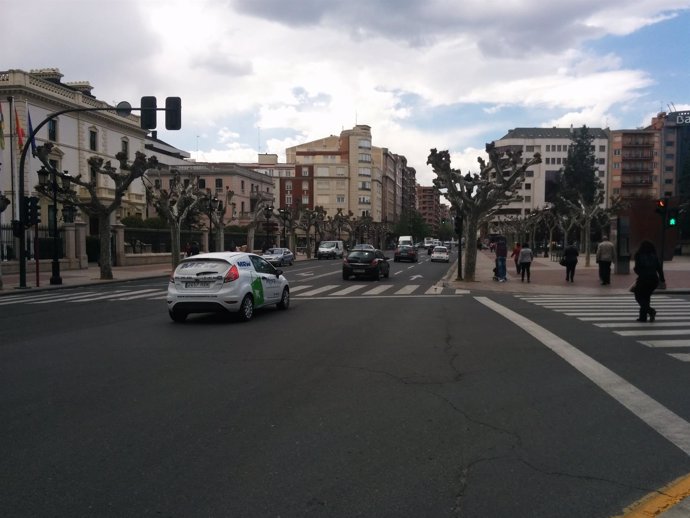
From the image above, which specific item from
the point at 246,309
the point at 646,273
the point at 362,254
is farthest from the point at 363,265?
the point at 646,273

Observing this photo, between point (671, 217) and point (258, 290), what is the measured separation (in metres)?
15.2

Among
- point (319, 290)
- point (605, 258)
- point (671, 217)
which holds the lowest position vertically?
point (319, 290)

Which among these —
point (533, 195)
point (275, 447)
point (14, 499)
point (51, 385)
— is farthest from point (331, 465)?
point (533, 195)

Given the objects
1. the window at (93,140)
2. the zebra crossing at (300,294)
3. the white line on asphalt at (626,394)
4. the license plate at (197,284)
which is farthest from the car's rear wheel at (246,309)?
the window at (93,140)

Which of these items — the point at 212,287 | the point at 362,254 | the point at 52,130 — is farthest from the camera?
the point at 52,130

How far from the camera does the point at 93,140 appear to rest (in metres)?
58.0

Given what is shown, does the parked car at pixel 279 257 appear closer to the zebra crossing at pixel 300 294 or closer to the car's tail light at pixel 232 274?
the zebra crossing at pixel 300 294

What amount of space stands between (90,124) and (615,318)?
5551cm

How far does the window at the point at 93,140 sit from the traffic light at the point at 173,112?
44363 mm

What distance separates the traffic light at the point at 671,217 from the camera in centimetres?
2056

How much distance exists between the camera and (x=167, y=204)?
113 feet

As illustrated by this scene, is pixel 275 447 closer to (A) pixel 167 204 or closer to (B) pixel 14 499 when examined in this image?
(B) pixel 14 499

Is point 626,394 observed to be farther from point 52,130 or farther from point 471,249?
point 52,130

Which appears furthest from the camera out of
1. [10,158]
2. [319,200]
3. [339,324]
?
[319,200]
